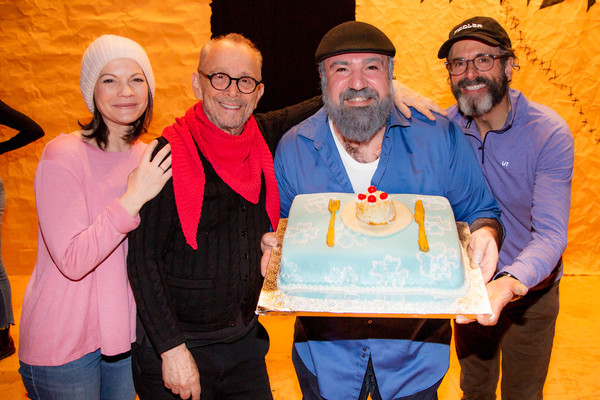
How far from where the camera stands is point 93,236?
159 cm

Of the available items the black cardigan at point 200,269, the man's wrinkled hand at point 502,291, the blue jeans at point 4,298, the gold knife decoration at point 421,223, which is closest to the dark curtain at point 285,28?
the blue jeans at point 4,298

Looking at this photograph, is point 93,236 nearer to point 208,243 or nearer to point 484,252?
point 208,243

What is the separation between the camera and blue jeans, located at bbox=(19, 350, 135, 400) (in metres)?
1.73

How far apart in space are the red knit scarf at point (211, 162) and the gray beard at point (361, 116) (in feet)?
1.06

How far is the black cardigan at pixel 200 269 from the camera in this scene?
1648 mm

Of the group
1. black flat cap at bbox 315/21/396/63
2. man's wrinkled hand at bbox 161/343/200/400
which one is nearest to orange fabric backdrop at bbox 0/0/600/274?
black flat cap at bbox 315/21/396/63

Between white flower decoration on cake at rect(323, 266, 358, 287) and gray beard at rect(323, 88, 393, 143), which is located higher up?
gray beard at rect(323, 88, 393, 143)

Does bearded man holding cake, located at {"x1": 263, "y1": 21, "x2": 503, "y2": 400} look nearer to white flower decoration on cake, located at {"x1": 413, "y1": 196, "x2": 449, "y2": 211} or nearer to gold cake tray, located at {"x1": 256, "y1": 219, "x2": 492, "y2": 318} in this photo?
white flower decoration on cake, located at {"x1": 413, "y1": 196, "x2": 449, "y2": 211}

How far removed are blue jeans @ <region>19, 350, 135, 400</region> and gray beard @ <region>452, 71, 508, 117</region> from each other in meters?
1.83

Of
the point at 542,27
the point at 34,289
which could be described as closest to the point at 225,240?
the point at 34,289

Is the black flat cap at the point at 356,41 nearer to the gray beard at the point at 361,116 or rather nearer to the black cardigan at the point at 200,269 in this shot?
the gray beard at the point at 361,116

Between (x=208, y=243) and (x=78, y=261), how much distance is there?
438 millimetres

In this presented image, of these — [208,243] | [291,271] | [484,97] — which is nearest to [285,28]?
[484,97]

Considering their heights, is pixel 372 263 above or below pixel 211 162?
below
